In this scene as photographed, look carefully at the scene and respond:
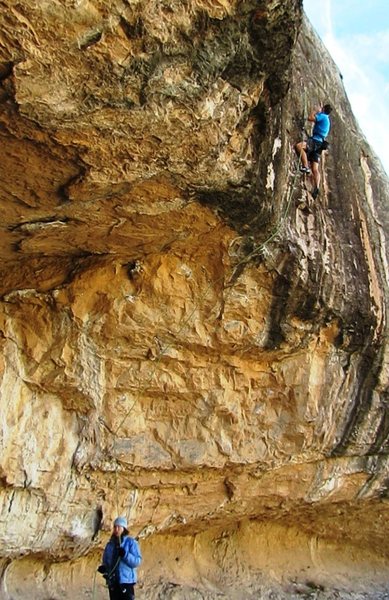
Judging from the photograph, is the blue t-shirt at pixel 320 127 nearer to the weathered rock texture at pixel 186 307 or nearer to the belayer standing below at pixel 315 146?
the belayer standing below at pixel 315 146

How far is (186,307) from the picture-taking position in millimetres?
5473

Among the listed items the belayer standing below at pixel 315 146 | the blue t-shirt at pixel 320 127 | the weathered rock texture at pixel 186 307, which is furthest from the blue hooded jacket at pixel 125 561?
the blue t-shirt at pixel 320 127

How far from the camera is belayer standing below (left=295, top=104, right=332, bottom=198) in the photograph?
5.54m

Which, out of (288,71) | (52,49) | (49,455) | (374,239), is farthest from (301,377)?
(52,49)

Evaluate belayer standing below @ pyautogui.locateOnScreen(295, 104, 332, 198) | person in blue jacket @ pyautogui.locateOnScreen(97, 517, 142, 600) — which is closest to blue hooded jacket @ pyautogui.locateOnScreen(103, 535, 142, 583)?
person in blue jacket @ pyautogui.locateOnScreen(97, 517, 142, 600)

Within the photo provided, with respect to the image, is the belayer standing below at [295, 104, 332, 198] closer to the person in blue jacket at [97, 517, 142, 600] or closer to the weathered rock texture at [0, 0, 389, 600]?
the weathered rock texture at [0, 0, 389, 600]

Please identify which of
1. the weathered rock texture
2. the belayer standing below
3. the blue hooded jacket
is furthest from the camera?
the belayer standing below

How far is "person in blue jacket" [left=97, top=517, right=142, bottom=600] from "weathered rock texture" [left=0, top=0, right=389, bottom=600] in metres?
0.98

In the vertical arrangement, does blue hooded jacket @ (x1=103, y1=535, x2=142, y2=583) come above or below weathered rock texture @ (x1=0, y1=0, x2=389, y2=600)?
below

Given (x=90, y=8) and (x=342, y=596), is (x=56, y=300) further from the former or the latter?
(x=342, y=596)

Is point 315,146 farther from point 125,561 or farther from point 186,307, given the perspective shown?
point 125,561

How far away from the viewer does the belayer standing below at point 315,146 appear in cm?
554

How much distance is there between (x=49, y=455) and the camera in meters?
5.32

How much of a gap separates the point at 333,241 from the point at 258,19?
333 centimetres
